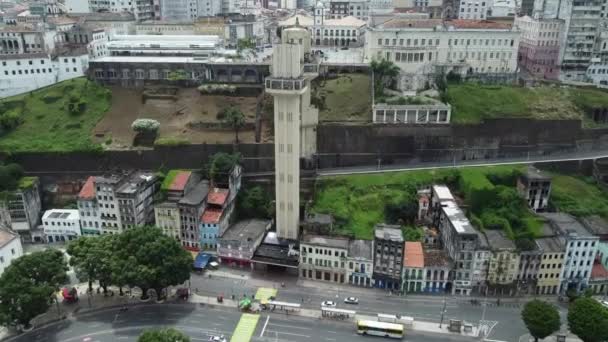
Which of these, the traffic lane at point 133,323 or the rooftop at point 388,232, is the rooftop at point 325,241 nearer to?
the rooftop at point 388,232

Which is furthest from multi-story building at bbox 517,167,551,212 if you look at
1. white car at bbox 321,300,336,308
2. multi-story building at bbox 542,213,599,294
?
white car at bbox 321,300,336,308

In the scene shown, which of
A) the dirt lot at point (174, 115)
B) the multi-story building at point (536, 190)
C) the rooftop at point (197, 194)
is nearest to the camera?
the rooftop at point (197, 194)

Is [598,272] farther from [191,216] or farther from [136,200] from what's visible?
[136,200]

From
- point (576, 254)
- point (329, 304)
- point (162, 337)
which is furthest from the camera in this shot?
point (576, 254)

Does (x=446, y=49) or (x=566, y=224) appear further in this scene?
(x=446, y=49)

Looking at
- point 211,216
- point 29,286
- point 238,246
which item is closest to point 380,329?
point 238,246

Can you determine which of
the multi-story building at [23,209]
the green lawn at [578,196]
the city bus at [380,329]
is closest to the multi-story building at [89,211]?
the multi-story building at [23,209]
